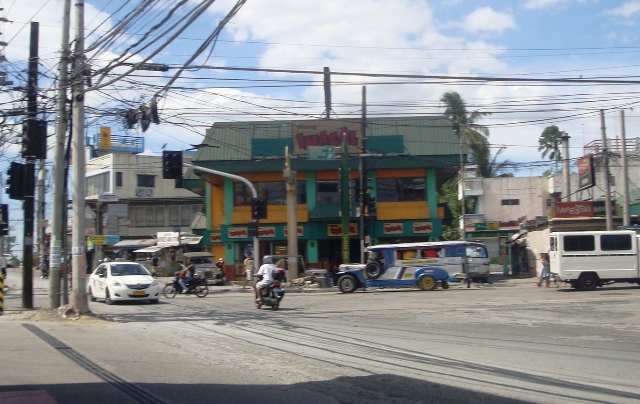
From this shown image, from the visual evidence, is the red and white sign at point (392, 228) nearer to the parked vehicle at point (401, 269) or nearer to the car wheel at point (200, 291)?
the parked vehicle at point (401, 269)

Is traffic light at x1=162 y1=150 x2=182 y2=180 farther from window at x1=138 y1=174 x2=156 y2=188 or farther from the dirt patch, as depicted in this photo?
window at x1=138 y1=174 x2=156 y2=188

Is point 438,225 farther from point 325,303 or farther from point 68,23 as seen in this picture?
point 68,23

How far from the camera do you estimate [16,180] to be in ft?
64.3

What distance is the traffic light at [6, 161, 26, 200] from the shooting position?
19.5 metres

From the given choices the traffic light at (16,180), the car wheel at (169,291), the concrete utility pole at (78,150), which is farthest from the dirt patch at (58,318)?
the car wheel at (169,291)

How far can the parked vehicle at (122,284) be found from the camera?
75.3 feet

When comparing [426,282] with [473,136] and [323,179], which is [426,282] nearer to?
[323,179]

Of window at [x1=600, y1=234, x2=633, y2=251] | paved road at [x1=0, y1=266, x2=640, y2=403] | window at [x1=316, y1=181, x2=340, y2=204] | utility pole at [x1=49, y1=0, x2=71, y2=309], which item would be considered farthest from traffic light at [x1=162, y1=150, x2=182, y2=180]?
window at [x1=316, y1=181, x2=340, y2=204]

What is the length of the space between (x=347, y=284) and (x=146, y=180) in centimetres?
4101

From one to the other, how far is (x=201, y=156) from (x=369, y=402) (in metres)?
33.2

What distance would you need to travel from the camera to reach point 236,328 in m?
15.5

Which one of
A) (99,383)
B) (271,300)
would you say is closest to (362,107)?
(271,300)

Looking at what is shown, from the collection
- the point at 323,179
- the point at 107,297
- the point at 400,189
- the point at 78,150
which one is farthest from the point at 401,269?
the point at 78,150

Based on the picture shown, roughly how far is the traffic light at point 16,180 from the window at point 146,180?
4560 cm
